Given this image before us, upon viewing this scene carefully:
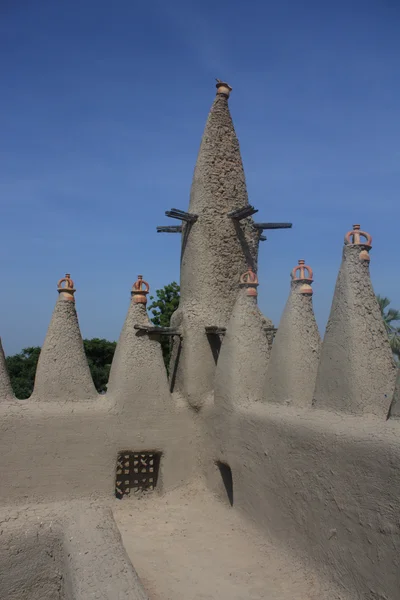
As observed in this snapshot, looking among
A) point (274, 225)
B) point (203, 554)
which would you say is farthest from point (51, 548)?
point (274, 225)

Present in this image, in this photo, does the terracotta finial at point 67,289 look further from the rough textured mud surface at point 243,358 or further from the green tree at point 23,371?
the green tree at point 23,371

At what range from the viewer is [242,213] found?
39.6 ft

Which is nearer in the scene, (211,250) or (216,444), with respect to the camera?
(216,444)

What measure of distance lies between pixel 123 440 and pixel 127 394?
88 centimetres

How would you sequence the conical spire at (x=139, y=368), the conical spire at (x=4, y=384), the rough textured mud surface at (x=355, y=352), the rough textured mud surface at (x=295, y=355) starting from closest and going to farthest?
the rough textured mud surface at (x=355, y=352)
the rough textured mud surface at (x=295, y=355)
the conical spire at (x=4, y=384)
the conical spire at (x=139, y=368)

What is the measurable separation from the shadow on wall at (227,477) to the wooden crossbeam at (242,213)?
515 cm

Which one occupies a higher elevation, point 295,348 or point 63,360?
point 295,348

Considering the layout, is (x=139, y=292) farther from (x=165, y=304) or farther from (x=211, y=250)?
(x=165, y=304)

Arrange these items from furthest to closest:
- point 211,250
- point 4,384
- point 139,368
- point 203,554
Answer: point 211,250
point 139,368
point 4,384
point 203,554

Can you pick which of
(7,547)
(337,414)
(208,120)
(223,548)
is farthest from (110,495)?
(208,120)

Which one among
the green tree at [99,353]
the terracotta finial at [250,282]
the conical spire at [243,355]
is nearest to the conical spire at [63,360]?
the conical spire at [243,355]

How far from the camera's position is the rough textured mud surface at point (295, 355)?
938 cm

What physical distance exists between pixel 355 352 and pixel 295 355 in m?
1.85

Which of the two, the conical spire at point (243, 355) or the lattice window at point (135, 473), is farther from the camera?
the lattice window at point (135, 473)
